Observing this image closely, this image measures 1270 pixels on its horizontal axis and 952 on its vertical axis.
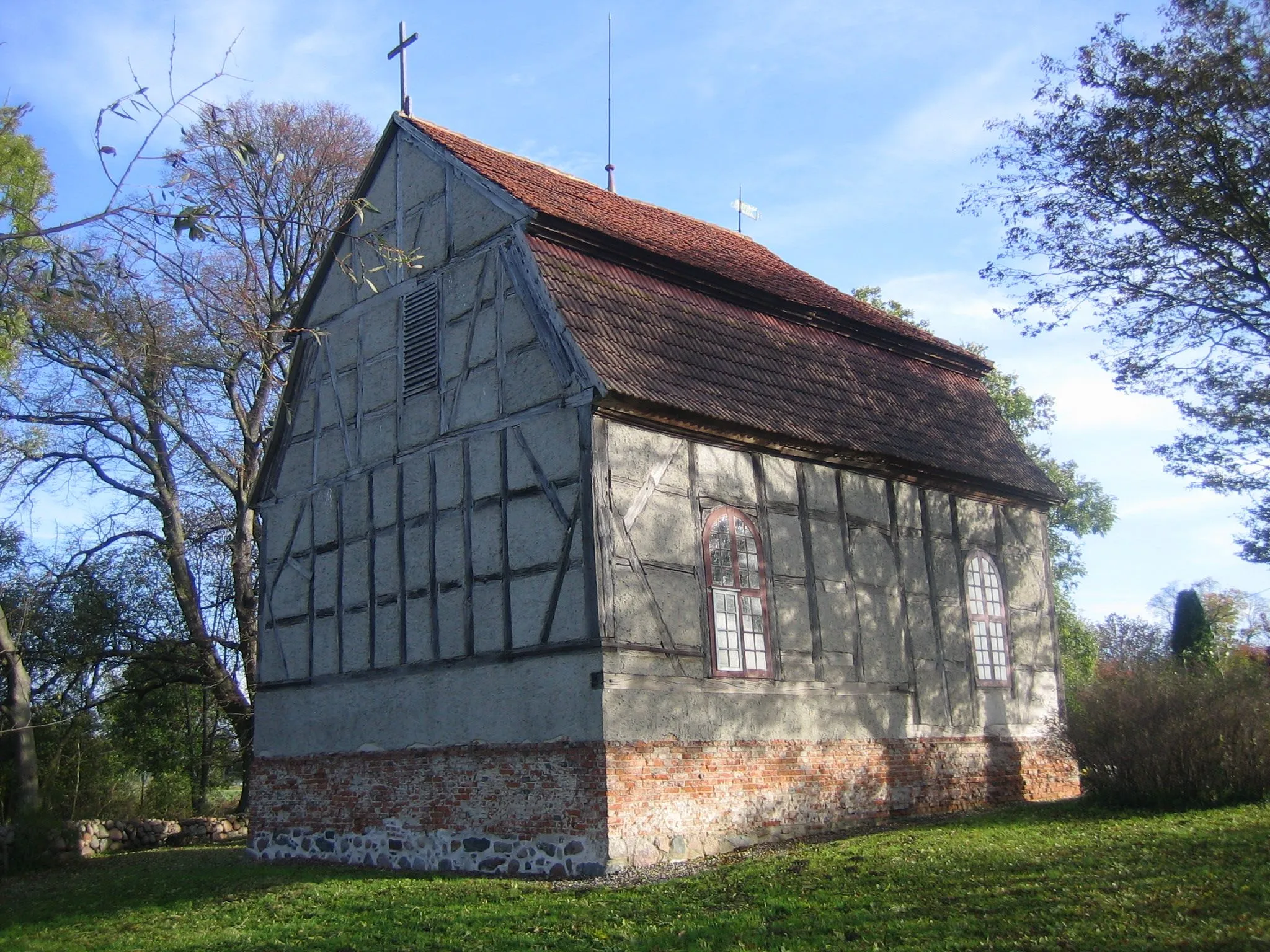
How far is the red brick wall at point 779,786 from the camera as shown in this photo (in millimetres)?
12070

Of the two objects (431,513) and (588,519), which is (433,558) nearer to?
(431,513)

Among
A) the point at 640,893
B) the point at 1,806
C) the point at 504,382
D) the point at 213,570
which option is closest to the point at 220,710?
the point at 213,570

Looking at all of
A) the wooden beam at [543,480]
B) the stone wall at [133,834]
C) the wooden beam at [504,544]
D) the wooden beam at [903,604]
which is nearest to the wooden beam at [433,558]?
the wooden beam at [504,544]

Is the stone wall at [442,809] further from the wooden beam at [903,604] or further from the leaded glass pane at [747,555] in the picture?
the wooden beam at [903,604]

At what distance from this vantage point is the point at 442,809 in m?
13.6

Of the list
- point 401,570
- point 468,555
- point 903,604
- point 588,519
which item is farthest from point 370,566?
point 903,604

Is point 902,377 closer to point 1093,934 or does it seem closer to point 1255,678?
point 1255,678

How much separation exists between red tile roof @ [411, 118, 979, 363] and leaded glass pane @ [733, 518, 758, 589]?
164 inches

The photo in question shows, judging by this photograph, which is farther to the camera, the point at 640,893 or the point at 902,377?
the point at 902,377

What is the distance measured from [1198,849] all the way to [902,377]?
1001cm

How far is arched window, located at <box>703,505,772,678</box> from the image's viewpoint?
537 inches

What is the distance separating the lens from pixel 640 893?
1052 centimetres

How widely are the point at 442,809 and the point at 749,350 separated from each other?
24.3 ft

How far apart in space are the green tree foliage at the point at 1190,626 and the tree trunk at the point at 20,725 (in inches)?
910
